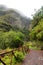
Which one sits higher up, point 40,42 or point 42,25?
point 42,25

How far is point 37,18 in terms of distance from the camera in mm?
55844

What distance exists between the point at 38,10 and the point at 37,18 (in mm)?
4581

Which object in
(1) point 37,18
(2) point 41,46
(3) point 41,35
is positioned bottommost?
(2) point 41,46

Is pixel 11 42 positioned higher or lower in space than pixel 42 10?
lower

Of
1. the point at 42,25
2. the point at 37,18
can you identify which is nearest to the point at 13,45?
the point at 42,25

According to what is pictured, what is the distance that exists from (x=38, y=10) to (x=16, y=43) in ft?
88.0

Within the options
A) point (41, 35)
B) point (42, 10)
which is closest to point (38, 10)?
point (42, 10)

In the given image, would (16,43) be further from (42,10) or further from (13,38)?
(42,10)

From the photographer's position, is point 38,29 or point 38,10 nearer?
point 38,29

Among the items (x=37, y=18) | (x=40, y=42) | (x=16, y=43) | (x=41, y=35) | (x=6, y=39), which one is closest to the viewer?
(x=6, y=39)

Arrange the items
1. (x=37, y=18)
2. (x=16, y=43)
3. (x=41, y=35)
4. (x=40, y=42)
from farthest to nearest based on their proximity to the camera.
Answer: (x=37, y=18) < (x=40, y=42) < (x=41, y=35) < (x=16, y=43)

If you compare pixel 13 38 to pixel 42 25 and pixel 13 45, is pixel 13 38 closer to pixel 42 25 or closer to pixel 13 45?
pixel 13 45

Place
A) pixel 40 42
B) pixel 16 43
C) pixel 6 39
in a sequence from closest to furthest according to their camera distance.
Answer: pixel 6 39, pixel 16 43, pixel 40 42

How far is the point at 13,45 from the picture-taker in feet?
112
